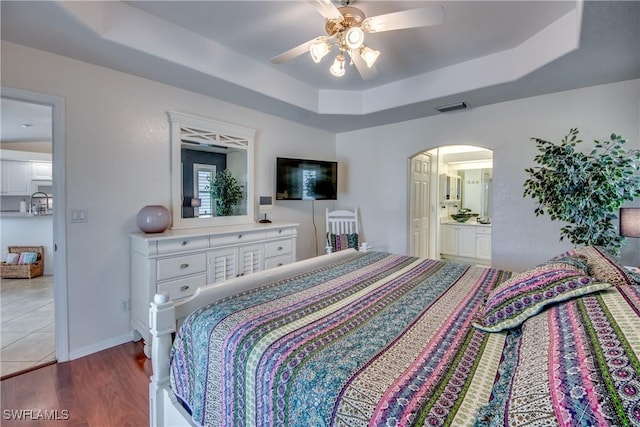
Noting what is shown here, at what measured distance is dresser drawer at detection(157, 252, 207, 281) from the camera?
2430 mm

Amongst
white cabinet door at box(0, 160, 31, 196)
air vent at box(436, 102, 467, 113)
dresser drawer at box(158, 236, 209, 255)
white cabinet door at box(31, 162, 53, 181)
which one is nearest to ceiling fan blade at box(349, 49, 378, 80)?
air vent at box(436, 102, 467, 113)

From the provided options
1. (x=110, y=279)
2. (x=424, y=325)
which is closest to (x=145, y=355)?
(x=110, y=279)

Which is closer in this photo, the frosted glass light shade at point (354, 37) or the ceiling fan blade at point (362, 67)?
the frosted glass light shade at point (354, 37)

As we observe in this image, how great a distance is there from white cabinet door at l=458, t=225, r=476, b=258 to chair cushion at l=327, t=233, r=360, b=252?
9.31 ft

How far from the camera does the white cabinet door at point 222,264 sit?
9.07ft

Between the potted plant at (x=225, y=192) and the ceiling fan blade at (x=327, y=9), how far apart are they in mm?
2126

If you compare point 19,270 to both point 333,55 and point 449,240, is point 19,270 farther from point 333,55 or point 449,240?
point 449,240

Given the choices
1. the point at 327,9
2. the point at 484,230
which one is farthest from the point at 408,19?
the point at 484,230

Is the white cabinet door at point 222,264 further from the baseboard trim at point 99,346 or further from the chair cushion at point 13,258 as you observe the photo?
the chair cushion at point 13,258

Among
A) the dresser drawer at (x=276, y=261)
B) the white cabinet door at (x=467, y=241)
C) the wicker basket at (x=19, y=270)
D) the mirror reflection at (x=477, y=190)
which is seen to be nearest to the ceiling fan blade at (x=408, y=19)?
the dresser drawer at (x=276, y=261)

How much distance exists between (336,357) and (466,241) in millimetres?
5607

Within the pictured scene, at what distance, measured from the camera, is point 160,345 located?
4.41 feet

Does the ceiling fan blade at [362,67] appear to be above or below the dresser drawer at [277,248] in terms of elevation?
above

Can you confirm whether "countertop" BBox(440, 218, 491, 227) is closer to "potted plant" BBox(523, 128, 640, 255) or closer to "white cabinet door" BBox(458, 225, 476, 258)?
"white cabinet door" BBox(458, 225, 476, 258)
